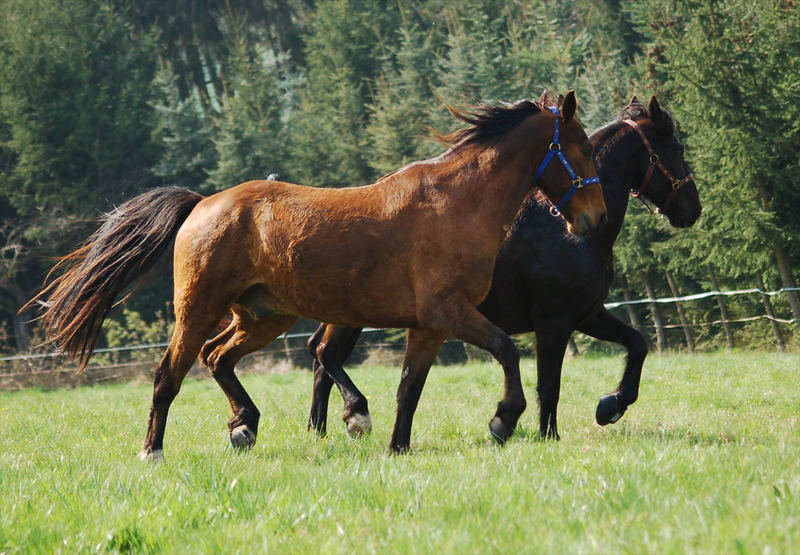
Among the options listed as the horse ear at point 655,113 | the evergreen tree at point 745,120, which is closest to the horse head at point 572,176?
the horse ear at point 655,113

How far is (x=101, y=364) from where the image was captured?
22.6 metres

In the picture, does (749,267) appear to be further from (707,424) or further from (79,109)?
(79,109)

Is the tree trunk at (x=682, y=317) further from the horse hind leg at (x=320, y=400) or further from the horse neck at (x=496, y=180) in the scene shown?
the horse neck at (x=496, y=180)

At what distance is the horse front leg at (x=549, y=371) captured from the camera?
654cm

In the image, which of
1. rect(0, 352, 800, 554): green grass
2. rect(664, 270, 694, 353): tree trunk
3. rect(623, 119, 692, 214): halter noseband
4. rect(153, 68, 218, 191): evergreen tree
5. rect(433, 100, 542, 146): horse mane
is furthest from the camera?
rect(153, 68, 218, 191): evergreen tree

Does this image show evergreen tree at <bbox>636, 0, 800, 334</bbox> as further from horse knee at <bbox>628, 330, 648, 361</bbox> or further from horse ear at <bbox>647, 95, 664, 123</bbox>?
horse knee at <bbox>628, 330, 648, 361</bbox>

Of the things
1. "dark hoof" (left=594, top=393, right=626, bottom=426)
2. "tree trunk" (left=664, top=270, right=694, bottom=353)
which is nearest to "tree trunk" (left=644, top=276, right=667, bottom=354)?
"tree trunk" (left=664, top=270, right=694, bottom=353)

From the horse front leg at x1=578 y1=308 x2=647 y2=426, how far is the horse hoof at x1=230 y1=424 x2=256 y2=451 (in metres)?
2.52

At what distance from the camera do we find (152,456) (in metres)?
5.88

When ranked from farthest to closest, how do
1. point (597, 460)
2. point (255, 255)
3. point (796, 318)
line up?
1. point (796, 318)
2. point (255, 255)
3. point (597, 460)

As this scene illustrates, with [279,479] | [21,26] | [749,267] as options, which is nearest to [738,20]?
[749,267]

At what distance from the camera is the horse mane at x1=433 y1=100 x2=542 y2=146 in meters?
6.22

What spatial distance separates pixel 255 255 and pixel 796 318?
50.1 ft

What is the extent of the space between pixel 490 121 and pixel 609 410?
7.46 feet
